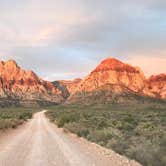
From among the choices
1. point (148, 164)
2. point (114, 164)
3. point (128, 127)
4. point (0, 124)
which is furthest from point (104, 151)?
point (0, 124)

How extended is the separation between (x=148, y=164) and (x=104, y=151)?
6107 millimetres

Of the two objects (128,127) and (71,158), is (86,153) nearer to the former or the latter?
(71,158)

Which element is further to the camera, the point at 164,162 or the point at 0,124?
the point at 0,124

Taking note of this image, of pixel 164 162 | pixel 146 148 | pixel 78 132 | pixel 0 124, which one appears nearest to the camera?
pixel 164 162

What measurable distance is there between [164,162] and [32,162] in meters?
5.59

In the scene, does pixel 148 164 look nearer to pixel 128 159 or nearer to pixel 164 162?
pixel 164 162

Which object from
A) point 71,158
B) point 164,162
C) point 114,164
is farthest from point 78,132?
point 164,162

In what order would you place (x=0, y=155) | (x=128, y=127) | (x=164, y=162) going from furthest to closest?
(x=128, y=127)
(x=0, y=155)
(x=164, y=162)

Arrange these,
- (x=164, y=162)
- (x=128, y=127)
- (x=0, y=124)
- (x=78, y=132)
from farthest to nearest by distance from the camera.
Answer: (x=0, y=124)
(x=128, y=127)
(x=78, y=132)
(x=164, y=162)

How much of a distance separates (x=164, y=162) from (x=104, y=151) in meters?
6.50

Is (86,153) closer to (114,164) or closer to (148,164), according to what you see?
(114,164)

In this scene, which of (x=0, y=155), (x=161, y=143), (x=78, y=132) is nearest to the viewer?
(x=161, y=143)

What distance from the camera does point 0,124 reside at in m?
43.8

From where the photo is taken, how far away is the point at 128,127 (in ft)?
121
